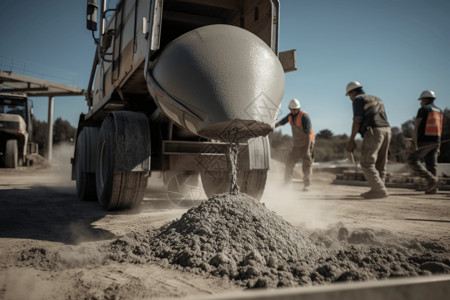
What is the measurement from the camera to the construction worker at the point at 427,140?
6.59 metres

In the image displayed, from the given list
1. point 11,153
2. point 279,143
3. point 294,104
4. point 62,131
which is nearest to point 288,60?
point 294,104

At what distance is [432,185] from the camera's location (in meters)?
6.53

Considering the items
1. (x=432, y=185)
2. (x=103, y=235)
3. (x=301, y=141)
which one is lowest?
(x=103, y=235)

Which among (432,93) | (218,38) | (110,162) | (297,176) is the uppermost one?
(432,93)

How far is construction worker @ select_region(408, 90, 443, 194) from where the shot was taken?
6.59 m

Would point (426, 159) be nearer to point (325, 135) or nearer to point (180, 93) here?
point (180, 93)

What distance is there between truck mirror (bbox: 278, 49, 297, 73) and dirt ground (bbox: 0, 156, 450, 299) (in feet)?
5.58

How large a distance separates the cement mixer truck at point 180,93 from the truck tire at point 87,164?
1cm

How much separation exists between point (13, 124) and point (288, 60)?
37.6ft

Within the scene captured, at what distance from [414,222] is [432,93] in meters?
4.39

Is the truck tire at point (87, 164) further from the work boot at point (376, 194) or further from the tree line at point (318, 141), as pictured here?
the tree line at point (318, 141)

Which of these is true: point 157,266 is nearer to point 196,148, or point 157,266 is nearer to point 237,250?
point 237,250

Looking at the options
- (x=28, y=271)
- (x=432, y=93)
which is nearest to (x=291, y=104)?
(x=432, y=93)

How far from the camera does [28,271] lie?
193cm
